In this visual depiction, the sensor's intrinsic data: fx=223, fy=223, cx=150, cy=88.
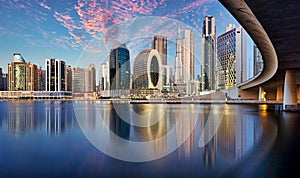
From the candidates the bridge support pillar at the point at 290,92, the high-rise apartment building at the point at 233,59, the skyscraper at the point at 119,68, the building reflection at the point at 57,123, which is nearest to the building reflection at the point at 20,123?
the building reflection at the point at 57,123

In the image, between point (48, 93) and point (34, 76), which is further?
point (34, 76)

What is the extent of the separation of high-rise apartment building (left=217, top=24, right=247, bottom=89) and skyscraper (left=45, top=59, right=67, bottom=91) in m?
125

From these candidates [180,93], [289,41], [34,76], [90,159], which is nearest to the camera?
[90,159]

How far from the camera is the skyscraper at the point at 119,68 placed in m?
85.2

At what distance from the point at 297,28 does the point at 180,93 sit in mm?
97796

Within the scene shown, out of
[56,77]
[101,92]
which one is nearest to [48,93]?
[56,77]

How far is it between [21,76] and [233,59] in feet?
535

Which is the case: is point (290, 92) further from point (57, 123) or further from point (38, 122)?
point (38, 122)

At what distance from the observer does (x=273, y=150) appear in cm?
991

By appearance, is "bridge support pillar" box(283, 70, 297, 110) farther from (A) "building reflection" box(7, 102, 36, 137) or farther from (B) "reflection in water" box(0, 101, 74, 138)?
(A) "building reflection" box(7, 102, 36, 137)

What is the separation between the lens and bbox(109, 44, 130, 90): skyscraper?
280ft

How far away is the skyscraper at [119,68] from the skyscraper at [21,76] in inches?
4209

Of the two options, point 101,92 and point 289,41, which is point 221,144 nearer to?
point 289,41

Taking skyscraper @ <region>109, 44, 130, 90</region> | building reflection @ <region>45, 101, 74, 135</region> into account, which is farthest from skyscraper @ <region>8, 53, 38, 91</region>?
building reflection @ <region>45, 101, 74, 135</region>
